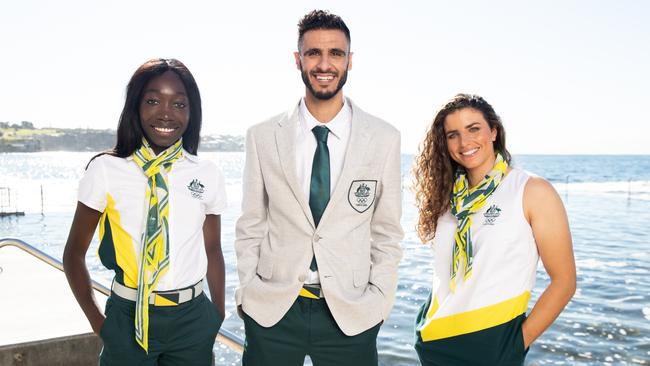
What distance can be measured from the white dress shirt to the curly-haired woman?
1.64 ft

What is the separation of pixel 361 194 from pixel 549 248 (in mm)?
798

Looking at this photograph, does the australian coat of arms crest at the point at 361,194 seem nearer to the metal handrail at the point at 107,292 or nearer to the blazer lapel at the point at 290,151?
the blazer lapel at the point at 290,151

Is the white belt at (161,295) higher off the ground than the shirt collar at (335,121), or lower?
lower

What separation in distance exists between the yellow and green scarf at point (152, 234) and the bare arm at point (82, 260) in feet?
0.78

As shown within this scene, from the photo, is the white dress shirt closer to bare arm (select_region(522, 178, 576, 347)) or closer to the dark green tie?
the dark green tie

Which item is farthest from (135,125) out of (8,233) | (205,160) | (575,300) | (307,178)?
(8,233)

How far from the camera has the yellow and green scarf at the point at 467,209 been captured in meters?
2.30

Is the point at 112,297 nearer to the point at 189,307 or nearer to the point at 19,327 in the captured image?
the point at 189,307

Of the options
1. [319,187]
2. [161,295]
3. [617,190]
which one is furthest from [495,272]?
[617,190]

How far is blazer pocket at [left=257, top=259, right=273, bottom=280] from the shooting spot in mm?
2436

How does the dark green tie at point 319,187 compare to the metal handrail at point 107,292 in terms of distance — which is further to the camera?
the metal handrail at point 107,292

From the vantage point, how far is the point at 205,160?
2.52m

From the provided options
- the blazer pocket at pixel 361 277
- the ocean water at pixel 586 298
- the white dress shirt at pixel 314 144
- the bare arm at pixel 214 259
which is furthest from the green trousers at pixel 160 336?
the ocean water at pixel 586 298

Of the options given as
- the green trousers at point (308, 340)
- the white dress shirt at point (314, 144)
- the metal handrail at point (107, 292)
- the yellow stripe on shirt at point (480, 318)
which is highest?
the white dress shirt at point (314, 144)
